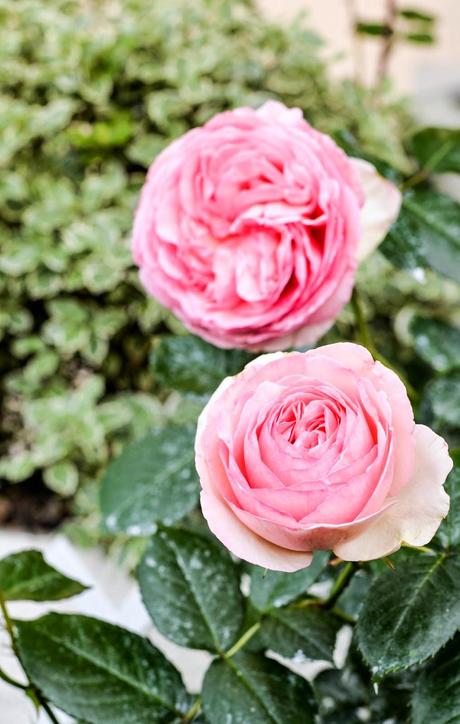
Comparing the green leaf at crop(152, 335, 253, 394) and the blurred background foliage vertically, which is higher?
the green leaf at crop(152, 335, 253, 394)

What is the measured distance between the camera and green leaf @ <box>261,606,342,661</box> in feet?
1.42

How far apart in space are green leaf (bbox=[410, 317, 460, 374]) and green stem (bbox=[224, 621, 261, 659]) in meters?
0.25

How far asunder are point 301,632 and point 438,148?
1.24ft

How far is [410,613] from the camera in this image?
0.36 metres

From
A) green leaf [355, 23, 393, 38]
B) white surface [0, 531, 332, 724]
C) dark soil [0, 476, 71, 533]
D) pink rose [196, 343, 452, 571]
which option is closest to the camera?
pink rose [196, 343, 452, 571]

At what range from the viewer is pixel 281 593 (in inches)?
17.8

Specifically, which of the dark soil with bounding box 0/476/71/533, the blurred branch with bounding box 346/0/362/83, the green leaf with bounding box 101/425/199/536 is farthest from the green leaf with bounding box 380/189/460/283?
the dark soil with bounding box 0/476/71/533

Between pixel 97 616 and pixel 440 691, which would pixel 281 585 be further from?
pixel 97 616

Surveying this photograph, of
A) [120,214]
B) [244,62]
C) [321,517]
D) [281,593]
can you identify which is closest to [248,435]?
[321,517]

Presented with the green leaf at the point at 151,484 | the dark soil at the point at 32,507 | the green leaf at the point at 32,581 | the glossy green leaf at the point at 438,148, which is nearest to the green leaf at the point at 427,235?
the glossy green leaf at the point at 438,148

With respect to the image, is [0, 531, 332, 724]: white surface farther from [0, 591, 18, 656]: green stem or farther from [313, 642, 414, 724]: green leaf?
[0, 591, 18, 656]: green stem

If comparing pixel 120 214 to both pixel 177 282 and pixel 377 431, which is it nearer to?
pixel 177 282

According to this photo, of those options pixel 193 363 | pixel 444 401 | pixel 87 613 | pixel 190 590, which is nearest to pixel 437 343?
pixel 444 401

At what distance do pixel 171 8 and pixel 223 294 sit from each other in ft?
3.65
